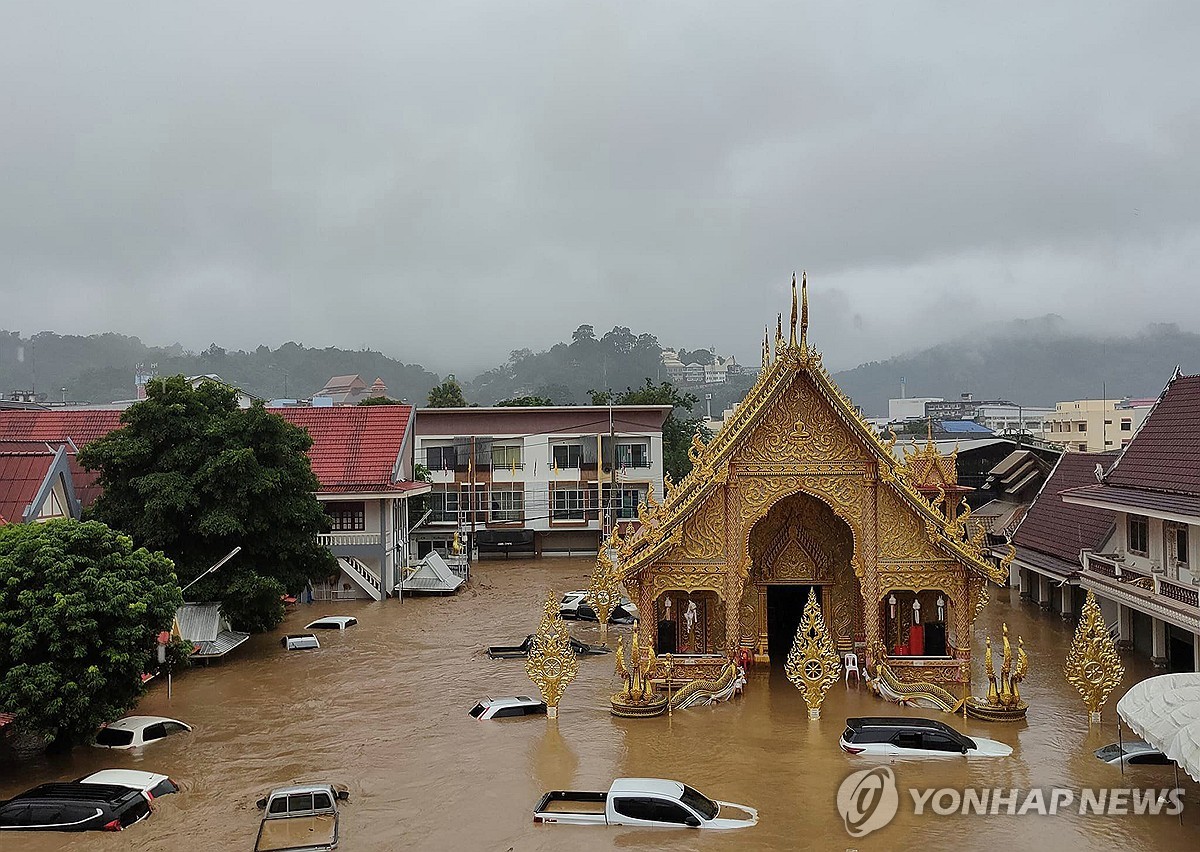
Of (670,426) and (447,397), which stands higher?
(447,397)

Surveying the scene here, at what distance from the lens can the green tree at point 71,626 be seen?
586 inches

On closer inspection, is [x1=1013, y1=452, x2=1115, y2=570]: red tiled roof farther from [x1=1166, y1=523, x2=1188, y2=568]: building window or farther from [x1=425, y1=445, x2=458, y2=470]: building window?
[x1=425, y1=445, x2=458, y2=470]: building window

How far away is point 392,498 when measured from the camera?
3428 centimetres

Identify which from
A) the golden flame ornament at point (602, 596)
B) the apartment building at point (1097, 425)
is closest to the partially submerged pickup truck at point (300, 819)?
the golden flame ornament at point (602, 596)

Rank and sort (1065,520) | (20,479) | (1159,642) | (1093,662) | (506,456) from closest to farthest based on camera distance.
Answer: (1093,662), (1159,642), (20,479), (1065,520), (506,456)

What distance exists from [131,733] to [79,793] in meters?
3.59

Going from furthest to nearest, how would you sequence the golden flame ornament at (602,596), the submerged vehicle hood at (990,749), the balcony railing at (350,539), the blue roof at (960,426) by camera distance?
the blue roof at (960,426)
the balcony railing at (350,539)
the golden flame ornament at (602,596)
the submerged vehicle hood at (990,749)

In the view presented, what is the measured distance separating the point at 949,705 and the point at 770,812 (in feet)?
21.0

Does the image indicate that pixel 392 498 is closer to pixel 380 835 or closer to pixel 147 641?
pixel 147 641

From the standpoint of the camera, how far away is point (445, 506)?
157 feet

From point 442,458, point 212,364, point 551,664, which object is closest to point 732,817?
point 551,664

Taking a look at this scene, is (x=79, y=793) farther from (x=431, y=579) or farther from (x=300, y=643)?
(x=431, y=579)

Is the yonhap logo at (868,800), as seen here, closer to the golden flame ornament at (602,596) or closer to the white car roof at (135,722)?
the golden flame ornament at (602,596)

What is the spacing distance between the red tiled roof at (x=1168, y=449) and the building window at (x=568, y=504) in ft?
89.7
